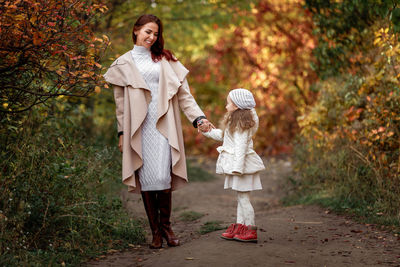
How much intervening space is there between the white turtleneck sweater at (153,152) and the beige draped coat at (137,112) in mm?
48

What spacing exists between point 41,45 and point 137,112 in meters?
1.10

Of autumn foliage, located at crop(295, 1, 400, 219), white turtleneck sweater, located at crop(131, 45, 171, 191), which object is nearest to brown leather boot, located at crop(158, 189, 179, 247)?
white turtleneck sweater, located at crop(131, 45, 171, 191)

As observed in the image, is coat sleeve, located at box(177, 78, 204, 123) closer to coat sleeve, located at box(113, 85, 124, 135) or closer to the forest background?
coat sleeve, located at box(113, 85, 124, 135)

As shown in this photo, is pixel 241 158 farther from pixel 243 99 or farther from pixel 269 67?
pixel 269 67

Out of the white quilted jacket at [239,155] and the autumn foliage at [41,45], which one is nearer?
the autumn foliage at [41,45]

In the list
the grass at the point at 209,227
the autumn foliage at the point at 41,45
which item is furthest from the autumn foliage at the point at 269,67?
the autumn foliage at the point at 41,45

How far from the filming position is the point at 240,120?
4.83 m

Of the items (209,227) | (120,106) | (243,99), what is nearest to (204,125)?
(243,99)

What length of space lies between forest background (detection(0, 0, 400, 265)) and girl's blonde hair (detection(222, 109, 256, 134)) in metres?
1.18

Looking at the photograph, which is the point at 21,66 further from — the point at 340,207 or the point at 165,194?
the point at 340,207

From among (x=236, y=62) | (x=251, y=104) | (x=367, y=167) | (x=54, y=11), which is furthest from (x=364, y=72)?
(x=236, y=62)

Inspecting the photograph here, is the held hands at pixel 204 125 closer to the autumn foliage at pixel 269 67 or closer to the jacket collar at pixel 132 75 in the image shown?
the jacket collar at pixel 132 75

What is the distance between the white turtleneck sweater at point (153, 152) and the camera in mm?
4918

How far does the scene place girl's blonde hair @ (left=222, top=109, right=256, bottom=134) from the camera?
15.8ft
